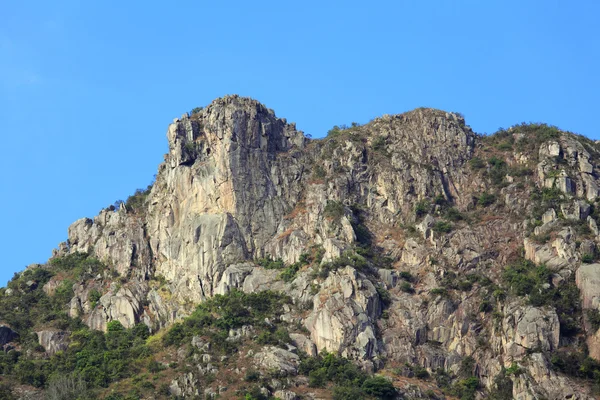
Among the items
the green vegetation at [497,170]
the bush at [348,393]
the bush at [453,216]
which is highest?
the green vegetation at [497,170]

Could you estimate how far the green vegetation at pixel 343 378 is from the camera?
5039 inches

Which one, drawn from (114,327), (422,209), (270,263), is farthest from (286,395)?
(422,209)

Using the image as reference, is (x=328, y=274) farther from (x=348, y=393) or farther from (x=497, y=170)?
(x=497, y=170)

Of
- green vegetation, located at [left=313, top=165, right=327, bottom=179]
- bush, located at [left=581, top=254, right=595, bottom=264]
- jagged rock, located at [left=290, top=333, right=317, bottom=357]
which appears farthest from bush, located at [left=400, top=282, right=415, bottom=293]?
green vegetation, located at [left=313, top=165, right=327, bottom=179]

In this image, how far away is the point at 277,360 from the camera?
436 ft

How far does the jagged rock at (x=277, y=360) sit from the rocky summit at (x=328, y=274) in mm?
220

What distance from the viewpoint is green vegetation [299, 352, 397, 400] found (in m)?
128

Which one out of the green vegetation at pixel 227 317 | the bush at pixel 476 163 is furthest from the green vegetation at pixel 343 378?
the bush at pixel 476 163

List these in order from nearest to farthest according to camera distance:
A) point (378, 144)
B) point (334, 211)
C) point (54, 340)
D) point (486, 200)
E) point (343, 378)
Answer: point (343, 378) < point (54, 340) < point (334, 211) < point (486, 200) < point (378, 144)

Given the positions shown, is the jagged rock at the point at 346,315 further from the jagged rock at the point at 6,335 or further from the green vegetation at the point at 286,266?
the jagged rock at the point at 6,335

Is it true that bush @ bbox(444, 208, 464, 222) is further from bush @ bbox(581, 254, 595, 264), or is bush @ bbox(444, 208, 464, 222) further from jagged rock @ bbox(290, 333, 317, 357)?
jagged rock @ bbox(290, 333, 317, 357)

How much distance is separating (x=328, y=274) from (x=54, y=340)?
3048 cm

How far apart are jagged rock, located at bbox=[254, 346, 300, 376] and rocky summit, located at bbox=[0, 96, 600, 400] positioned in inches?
8.7

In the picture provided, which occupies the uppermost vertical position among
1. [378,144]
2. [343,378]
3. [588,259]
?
[378,144]
